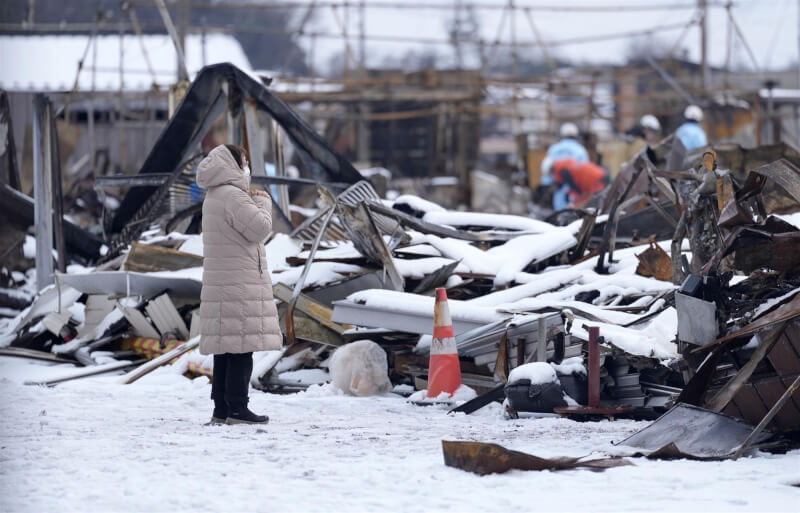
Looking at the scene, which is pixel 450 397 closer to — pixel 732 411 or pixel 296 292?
pixel 296 292

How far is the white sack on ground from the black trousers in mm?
1036

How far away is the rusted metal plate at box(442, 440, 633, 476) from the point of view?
4332 millimetres

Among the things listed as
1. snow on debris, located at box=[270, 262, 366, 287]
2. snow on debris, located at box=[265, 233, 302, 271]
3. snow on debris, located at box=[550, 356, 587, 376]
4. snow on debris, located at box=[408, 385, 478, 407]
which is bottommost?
snow on debris, located at box=[408, 385, 478, 407]

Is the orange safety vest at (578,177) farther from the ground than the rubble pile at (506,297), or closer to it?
farther from the ground

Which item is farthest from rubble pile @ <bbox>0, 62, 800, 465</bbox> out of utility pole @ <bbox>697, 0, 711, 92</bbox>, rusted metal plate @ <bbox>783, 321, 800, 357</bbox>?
utility pole @ <bbox>697, 0, 711, 92</bbox>

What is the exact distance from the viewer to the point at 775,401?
15.9ft

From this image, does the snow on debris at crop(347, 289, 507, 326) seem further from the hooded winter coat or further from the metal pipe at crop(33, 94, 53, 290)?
the metal pipe at crop(33, 94, 53, 290)

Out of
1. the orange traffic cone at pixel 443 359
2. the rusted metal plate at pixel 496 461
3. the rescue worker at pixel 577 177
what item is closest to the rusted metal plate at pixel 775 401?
the rusted metal plate at pixel 496 461

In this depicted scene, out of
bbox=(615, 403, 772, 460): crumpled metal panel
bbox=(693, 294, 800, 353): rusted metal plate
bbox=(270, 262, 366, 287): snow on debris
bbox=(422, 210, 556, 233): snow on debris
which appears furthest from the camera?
bbox=(422, 210, 556, 233): snow on debris

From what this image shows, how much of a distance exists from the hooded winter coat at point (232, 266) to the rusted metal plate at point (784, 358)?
257 centimetres

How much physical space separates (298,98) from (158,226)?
1276 centimetres

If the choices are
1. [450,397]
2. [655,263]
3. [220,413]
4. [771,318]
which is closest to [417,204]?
[655,263]

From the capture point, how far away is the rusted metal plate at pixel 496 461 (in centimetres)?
433

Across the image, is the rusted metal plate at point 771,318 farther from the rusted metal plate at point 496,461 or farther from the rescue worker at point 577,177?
the rescue worker at point 577,177
